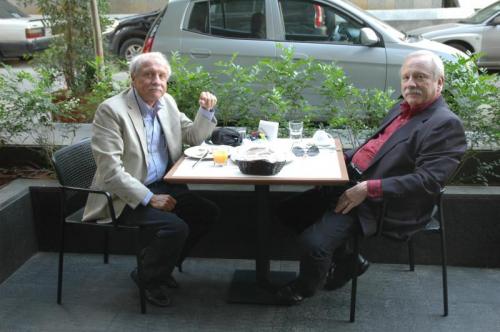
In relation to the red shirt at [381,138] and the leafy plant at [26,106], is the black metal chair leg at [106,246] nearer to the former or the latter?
the leafy plant at [26,106]

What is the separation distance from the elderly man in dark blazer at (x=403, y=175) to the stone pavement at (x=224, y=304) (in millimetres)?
276

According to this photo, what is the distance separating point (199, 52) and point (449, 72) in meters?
2.91

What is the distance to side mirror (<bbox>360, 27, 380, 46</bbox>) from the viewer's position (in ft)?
19.5

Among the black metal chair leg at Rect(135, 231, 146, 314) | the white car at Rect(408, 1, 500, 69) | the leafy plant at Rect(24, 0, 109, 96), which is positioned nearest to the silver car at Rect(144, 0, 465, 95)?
the leafy plant at Rect(24, 0, 109, 96)

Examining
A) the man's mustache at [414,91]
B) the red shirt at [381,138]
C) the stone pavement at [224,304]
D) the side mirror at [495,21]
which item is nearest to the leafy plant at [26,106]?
the stone pavement at [224,304]

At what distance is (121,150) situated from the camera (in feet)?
10.5

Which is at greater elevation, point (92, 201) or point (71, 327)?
point (92, 201)

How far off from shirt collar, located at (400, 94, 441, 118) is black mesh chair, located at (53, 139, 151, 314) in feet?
5.03

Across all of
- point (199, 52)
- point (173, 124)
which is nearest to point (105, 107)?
point (173, 124)

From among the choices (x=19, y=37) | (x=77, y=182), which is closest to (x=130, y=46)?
(x=19, y=37)

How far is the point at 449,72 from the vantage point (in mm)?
3924

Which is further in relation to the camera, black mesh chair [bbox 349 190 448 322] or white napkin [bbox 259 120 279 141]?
white napkin [bbox 259 120 279 141]

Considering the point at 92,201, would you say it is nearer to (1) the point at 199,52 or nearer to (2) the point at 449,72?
(2) the point at 449,72

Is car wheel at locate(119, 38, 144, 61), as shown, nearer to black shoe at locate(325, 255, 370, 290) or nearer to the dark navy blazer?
black shoe at locate(325, 255, 370, 290)
